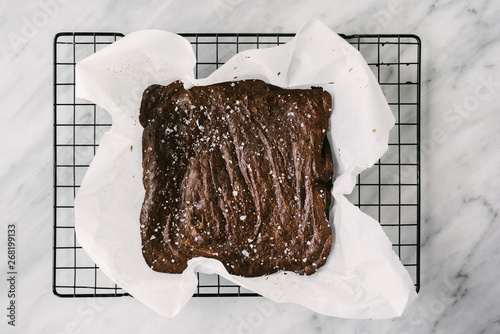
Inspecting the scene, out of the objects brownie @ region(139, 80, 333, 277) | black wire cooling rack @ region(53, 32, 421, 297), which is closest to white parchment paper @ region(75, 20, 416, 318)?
Result: brownie @ region(139, 80, 333, 277)

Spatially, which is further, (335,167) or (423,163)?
(423,163)

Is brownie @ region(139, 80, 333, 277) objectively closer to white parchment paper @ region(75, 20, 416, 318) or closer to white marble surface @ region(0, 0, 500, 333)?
white parchment paper @ region(75, 20, 416, 318)

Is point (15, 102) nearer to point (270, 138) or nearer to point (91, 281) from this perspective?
point (91, 281)

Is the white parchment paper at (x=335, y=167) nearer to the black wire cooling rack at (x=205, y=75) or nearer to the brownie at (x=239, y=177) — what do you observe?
the brownie at (x=239, y=177)

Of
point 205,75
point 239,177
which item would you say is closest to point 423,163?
point 239,177

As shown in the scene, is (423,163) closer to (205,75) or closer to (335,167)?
(335,167)

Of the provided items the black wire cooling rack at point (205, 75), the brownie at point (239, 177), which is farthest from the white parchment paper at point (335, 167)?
the black wire cooling rack at point (205, 75)
